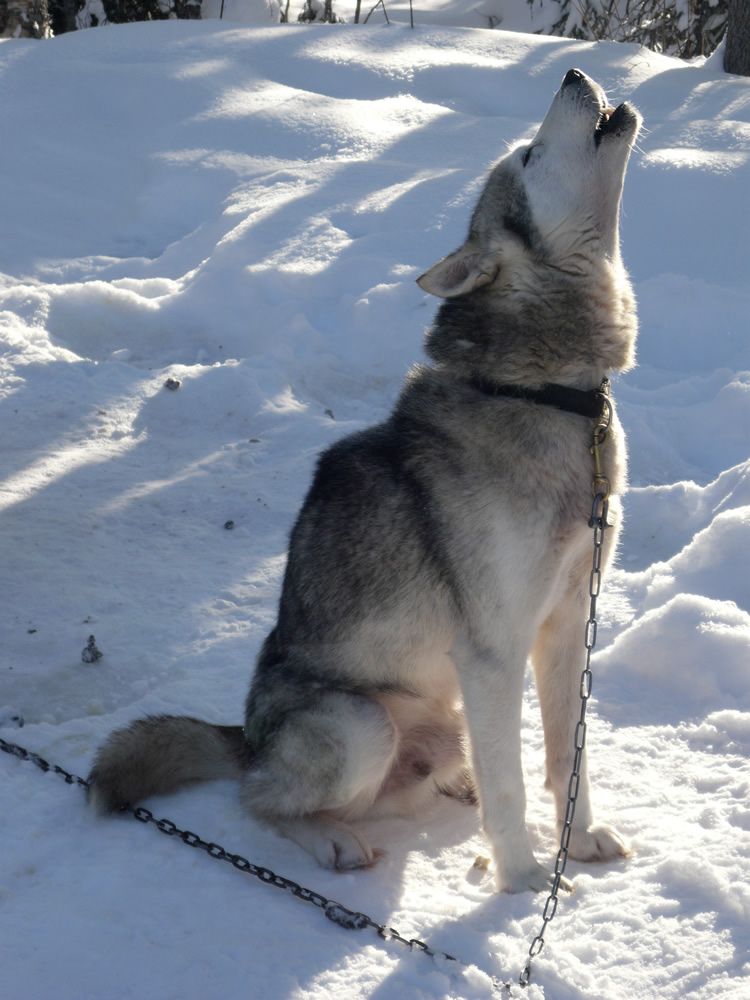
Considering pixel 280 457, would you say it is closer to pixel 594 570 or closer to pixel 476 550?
pixel 476 550

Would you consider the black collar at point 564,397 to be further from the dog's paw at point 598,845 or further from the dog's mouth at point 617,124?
the dog's paw at point 598,845

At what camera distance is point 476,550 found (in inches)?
120

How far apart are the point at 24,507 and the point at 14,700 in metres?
1.46

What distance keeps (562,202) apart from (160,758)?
1.97 metres

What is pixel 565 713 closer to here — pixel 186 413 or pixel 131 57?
pixel 186 413

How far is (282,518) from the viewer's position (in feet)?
17.5

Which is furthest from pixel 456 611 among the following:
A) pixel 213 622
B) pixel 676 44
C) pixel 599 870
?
pixel 676 44

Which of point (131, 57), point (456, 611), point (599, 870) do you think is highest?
point (131, 57)

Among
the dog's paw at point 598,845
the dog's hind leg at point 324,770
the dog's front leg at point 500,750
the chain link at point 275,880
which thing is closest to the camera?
the chain link at point 275,880

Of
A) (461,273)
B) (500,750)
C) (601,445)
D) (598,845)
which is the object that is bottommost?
(598,845)

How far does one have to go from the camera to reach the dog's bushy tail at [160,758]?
330 cm

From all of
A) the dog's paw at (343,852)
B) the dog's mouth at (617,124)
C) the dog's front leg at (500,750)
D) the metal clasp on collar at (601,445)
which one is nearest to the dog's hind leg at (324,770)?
the dog's paw at (343,852)

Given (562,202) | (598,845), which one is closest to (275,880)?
(598,845)

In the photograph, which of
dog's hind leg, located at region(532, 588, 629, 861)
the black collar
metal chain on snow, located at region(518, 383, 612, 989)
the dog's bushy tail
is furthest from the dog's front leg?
the dog's bushy tail
